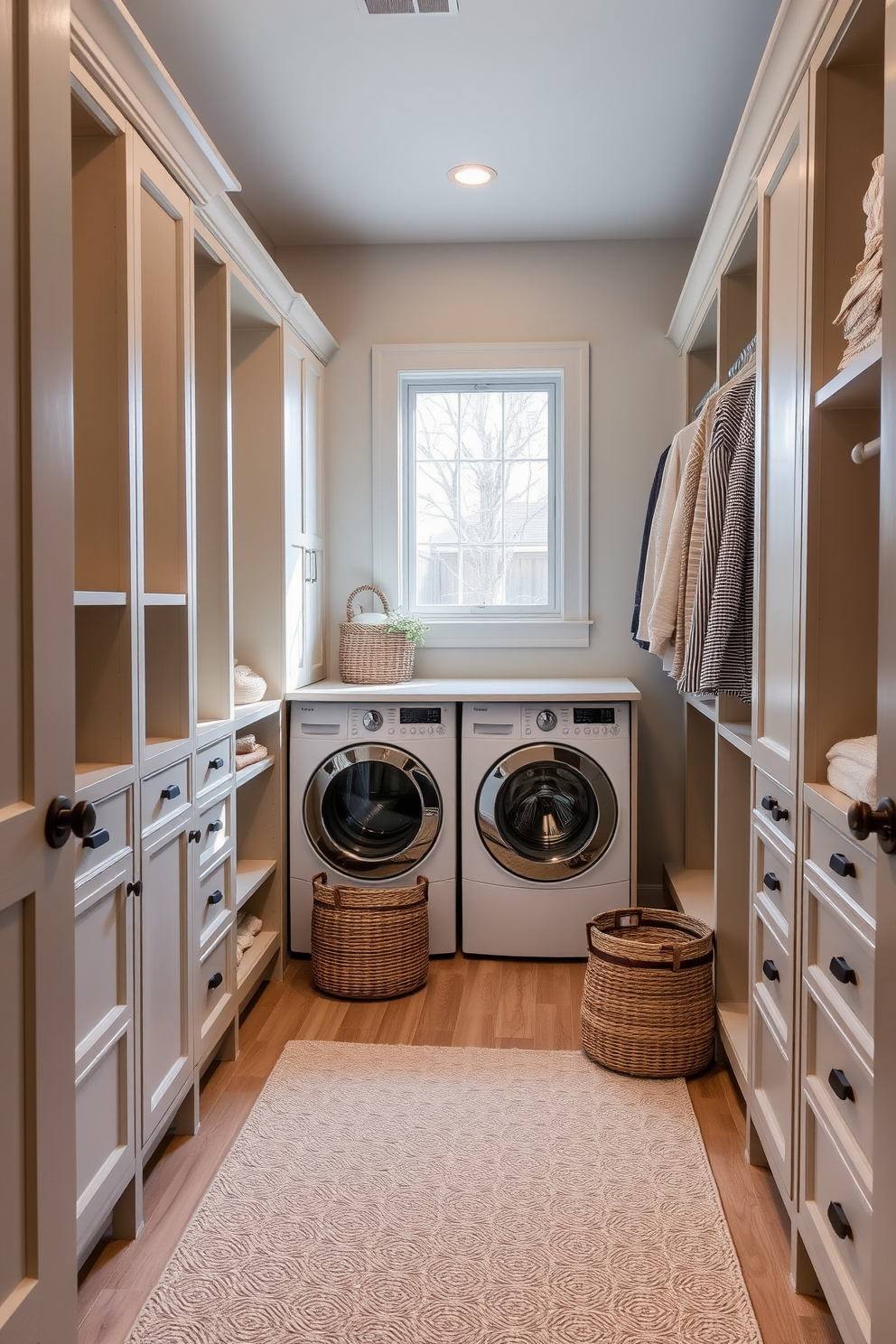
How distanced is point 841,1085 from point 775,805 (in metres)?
0.55

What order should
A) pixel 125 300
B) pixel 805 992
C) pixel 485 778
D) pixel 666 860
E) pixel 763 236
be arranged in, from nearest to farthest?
1. pixel 805 992
2. pixel 125 300
3. pixel 763 236
4. pixel 485 778
5. pixel 666 860

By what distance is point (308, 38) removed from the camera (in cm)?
238

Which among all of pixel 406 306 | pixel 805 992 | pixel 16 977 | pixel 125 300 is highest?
pixel 406 306

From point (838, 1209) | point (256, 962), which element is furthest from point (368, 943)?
point (838, 1209)

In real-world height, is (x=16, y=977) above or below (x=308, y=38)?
below

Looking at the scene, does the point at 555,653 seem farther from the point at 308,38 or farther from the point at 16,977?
the point at 16,977

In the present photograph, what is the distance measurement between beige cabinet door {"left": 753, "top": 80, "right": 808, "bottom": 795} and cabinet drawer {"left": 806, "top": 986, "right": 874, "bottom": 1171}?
0.36 metres

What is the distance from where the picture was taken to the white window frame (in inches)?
146

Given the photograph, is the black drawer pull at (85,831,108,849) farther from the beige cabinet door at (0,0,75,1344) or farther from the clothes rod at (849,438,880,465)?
the clothes rod at (849,438,880,465)

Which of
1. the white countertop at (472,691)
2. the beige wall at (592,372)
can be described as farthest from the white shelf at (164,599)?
the beige wall at (592,372)

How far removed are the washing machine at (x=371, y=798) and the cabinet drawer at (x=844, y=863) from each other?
1.71 metres

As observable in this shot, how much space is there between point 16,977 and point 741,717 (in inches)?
A: 78.6

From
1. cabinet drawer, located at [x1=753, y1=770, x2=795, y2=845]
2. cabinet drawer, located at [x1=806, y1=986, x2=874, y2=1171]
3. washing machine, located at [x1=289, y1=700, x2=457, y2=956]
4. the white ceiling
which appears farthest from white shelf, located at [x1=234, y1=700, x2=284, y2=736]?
the white ceiling

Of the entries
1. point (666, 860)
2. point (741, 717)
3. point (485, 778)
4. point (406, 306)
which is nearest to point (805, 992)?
point (741, 717)
